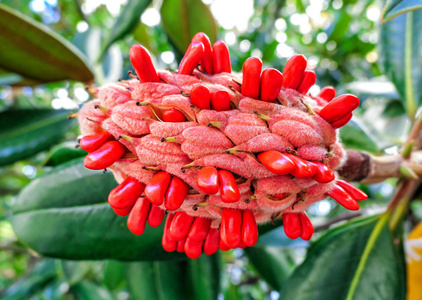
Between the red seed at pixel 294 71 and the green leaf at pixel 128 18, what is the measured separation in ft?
2.70

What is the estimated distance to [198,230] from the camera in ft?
2.56

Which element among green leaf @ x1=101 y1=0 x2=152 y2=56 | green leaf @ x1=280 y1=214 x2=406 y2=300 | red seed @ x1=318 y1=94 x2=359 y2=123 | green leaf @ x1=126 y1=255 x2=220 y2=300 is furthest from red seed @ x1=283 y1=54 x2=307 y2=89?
green leaf @ x1=126 y1=255 x2=220 y2=300

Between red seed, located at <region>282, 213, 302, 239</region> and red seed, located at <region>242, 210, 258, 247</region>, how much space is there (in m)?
0.10

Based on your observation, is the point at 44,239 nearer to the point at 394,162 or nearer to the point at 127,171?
the point at 127,171

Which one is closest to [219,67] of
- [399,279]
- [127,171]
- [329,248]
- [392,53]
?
[127,171]

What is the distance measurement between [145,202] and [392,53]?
1.39 m

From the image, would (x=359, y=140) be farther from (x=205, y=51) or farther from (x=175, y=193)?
(x=175, y=193)

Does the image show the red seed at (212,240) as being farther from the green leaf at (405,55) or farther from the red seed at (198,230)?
the green leaf at (405,55)

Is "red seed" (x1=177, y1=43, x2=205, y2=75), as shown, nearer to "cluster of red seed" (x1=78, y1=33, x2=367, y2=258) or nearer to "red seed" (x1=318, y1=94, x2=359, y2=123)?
"cluster of red seed" (x1=78, y1=33, x2=367, y2=258)

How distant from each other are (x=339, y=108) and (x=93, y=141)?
57 cm

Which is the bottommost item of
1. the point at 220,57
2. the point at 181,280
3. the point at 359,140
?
the point at 181,280

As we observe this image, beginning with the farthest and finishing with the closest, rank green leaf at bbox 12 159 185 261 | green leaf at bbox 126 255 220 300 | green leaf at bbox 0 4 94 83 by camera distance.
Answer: green leaf at bbox 126 255 220 300 → green leaf at bbox 0 4 94 83 → green leaf at bbox 12 159 185 261

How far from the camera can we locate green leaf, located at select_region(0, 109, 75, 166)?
61.1 inches

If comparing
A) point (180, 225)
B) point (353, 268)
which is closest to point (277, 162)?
point (180, 225)
